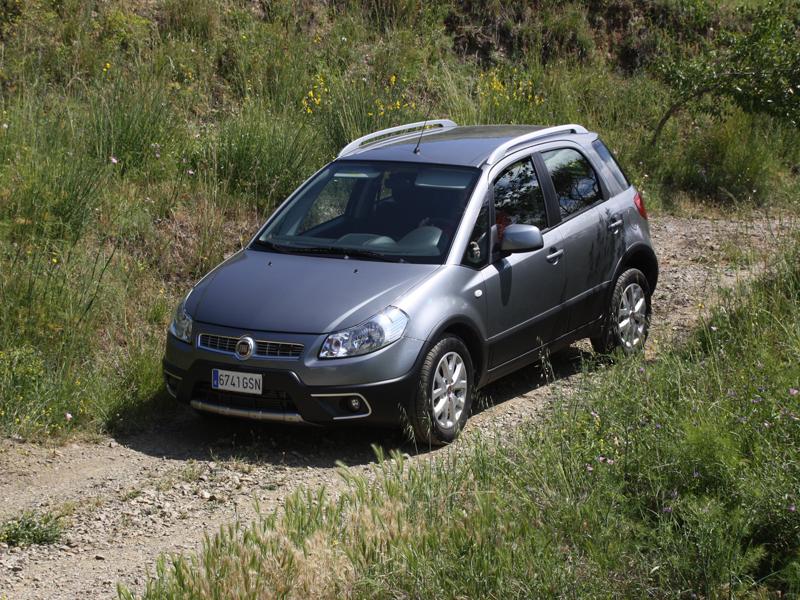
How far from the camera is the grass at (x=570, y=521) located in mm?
4766

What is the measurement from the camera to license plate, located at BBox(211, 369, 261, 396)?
286 inches

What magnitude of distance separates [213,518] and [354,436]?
5.03ft

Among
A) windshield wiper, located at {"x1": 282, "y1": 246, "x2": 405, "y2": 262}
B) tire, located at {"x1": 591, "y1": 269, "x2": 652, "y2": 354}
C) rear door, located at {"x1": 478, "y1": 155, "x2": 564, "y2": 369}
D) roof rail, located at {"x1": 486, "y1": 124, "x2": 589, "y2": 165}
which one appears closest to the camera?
windshield wiper, located at {"x1": 282, "y1": 246, "x2": 405, "y2": 262}

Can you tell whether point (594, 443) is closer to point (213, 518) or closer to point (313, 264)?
point (213, 518)

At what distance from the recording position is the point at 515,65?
17.5m

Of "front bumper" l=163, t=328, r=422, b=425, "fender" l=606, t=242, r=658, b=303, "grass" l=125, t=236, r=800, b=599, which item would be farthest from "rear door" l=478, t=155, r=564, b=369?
"grass" l=125, t=236, r=800, b=599

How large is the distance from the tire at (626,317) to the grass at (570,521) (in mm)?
2868

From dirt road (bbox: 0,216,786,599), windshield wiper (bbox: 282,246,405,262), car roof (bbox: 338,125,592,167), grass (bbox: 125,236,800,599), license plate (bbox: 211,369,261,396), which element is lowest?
dirt road (bbox: 0,216,786,599)

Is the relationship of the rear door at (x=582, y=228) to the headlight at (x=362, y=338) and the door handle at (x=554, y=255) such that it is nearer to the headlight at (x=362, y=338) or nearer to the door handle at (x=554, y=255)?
the door handle at (x=554, y=255)

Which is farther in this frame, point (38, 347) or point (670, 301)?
point (670, 301)

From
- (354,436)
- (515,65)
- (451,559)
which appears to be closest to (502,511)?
(451,559)

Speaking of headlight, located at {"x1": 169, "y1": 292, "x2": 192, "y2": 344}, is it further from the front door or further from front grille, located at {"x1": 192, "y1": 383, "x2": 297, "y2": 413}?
the front door

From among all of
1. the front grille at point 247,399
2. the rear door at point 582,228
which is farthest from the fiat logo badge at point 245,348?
the rear door at point 582,228

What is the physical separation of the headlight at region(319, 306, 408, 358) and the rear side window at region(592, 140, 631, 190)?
10.1 ft
